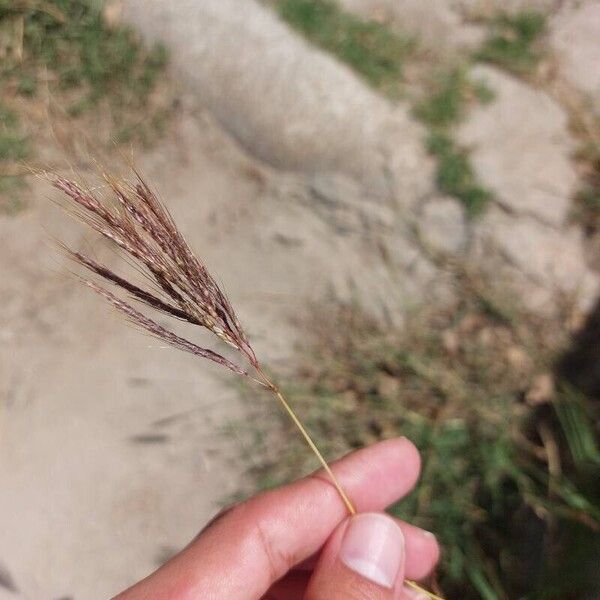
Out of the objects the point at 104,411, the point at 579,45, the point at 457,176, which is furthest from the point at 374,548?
the point at 579,45

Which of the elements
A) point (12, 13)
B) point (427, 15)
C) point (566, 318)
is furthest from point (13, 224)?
point (566, 318)

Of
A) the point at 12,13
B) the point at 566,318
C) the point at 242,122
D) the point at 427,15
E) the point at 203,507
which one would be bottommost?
the point at 203,507

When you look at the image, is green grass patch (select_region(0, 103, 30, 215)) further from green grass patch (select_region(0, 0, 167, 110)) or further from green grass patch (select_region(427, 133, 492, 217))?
green grass patch (select_region(427, 133, 492, 217))

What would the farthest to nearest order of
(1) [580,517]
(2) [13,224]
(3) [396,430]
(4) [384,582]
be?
(2) [13,224], (3) [396,430], (1) [580,517], (4) [384,582]

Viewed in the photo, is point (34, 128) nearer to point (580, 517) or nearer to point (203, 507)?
point (203, 507)

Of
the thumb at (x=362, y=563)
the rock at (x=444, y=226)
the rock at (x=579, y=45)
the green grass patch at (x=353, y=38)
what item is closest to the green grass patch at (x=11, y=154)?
the green grass patch at (x=353, y=38)

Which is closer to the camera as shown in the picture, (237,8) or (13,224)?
(13,224)

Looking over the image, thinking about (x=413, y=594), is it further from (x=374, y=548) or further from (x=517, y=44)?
(x=517, y=44)

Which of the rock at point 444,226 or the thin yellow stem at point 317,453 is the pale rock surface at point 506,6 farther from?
the thin yellow stem at point 317,453
